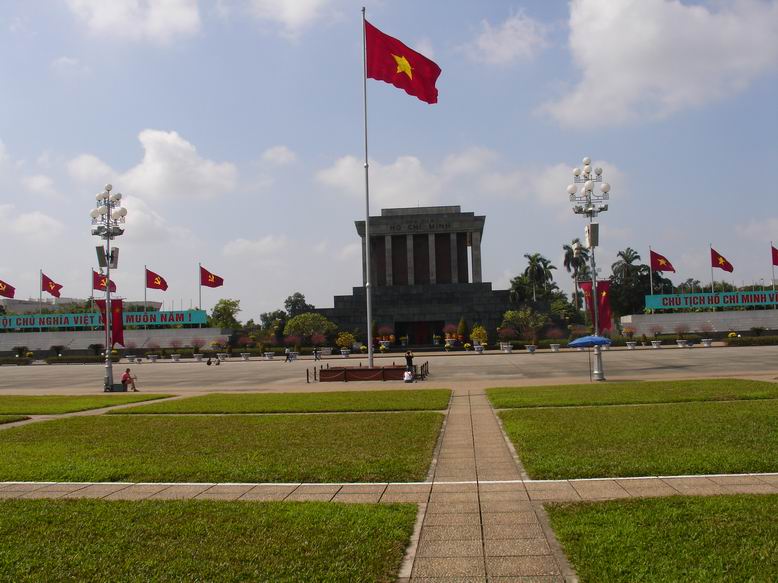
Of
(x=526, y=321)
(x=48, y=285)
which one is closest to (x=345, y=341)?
(x=526, y=321)

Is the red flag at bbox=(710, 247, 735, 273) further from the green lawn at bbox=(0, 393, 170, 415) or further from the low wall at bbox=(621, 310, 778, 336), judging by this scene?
the green lawn at bbox=(0, 393, 170, 415)

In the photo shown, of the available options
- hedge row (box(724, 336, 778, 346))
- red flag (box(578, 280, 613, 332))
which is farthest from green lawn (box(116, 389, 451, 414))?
hedge row (box(724, 336, 778, 346))

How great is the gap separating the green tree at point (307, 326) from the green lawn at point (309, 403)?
4828 centimetres

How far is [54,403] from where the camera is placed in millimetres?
24047

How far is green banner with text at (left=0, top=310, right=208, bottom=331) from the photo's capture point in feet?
282

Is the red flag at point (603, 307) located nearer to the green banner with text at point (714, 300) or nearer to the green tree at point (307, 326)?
the green tree at point (307, 326)

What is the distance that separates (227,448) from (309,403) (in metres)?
8.51

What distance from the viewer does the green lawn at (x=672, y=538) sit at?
18.8 feet

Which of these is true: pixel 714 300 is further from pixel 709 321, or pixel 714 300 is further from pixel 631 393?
pixel 631 393

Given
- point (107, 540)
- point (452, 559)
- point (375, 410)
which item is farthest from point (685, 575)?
point (375, 410)

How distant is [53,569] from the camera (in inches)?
243

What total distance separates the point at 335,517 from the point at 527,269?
11310 centimetres

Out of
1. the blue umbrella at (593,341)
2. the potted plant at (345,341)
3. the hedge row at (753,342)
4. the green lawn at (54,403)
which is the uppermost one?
the blue umbrella at (593,341)

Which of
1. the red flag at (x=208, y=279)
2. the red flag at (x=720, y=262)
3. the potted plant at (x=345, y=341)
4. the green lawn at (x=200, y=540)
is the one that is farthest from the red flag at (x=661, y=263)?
the green lawn at (x=200, y=540)
